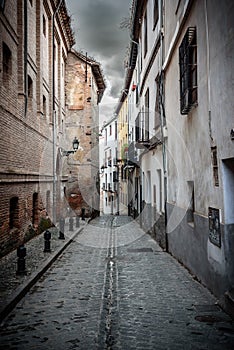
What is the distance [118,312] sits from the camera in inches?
245

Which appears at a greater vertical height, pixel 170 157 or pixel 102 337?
pixel 170 157

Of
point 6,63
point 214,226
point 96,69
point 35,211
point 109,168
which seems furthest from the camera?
point 109,168

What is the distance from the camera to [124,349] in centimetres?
473

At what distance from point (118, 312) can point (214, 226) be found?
6.56ft

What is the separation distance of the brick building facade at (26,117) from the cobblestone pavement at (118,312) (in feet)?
9.80

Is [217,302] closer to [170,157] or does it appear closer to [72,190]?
[170,157]

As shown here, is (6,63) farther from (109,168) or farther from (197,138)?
(109,168)

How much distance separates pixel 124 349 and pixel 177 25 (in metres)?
7.48

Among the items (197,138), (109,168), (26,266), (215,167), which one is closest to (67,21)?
(26,266)

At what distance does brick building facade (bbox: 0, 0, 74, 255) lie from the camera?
11258 millimetres

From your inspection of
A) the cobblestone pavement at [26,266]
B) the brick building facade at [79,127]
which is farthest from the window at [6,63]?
the brick building facade at [79,127]

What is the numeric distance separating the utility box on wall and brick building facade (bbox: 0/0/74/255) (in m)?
5.86

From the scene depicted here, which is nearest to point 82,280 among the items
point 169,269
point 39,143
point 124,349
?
point 169,269

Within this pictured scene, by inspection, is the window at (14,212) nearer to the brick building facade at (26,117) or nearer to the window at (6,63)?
the brick building facade at (26,117)
